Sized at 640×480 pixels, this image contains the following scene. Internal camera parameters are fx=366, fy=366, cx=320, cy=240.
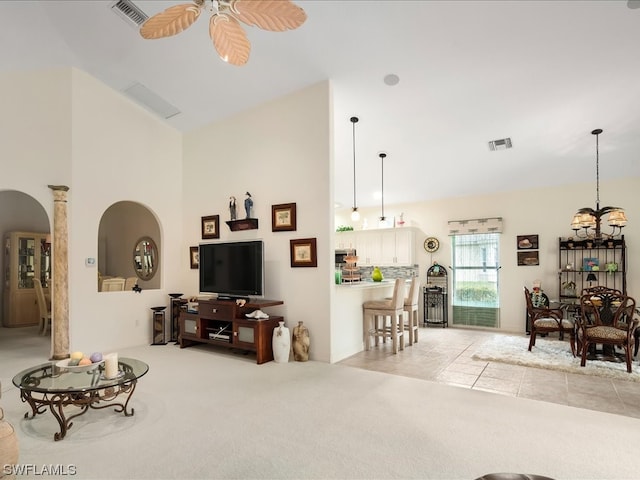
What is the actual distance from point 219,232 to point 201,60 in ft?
8.33

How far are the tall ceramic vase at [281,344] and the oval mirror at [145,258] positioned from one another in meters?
4.07

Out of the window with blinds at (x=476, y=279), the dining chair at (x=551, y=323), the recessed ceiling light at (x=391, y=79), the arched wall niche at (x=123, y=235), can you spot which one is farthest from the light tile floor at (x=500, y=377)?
the arched wall niche at (x=123, y=235)

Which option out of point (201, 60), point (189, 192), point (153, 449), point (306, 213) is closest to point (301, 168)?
point (306, 213)

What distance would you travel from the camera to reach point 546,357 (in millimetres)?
4855

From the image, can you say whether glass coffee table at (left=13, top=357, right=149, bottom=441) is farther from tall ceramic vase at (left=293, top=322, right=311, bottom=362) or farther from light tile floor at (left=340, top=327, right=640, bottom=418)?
light tile floor at (left=340, top=327, right=640, bottom=418)

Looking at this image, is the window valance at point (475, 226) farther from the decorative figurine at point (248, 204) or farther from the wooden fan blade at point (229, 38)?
the wooden fan blade at point (229, 38)

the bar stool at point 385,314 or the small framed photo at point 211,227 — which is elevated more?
the small framed photo at point 211,227

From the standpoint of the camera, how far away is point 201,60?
4.61 metres

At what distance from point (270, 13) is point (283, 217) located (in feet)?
9.65

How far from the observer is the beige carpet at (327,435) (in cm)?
223

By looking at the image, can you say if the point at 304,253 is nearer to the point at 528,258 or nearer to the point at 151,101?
the point at 151,101

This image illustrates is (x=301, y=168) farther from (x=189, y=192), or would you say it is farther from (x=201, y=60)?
(x=189, y=192)

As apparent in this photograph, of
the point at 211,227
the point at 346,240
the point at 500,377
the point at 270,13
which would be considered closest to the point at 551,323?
the point at 500,377

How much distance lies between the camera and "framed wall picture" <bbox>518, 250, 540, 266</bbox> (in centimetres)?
692
